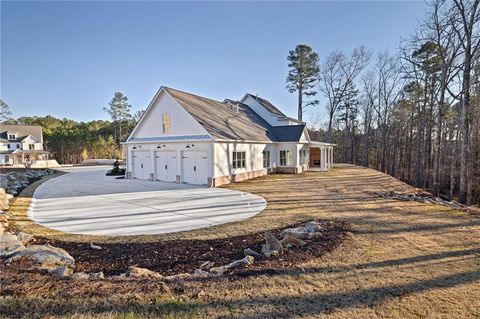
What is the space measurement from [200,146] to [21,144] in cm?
5037

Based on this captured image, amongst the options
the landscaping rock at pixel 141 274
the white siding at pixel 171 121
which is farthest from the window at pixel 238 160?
the landscaping rock at pixel 141 274

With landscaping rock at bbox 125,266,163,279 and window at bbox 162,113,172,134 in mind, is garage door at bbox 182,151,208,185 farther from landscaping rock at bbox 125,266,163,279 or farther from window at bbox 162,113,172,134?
landscaping rock at bbox 125,266,163,279

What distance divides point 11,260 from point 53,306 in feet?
8.00

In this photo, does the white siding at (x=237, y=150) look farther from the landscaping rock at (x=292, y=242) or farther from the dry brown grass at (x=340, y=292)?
the landscaping rock at (x=292, y=242)

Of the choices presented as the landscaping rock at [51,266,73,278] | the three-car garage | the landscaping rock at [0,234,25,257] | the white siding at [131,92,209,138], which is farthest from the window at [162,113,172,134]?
the landscaping rock at [51,266,73,278]

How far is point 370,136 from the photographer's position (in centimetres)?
4256

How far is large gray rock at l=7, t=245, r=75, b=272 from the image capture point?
4.75 meters

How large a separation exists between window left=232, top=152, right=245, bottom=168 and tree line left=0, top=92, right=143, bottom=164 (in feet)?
115

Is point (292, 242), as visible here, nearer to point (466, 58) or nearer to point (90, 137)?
point (466, 58)

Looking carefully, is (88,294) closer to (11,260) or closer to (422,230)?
(11,260)

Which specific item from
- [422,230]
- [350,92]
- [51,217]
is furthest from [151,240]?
[350,92]

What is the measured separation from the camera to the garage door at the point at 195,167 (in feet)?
54.6

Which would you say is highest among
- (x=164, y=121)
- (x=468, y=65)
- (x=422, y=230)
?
(x=468, y=65)

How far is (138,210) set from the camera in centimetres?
987
